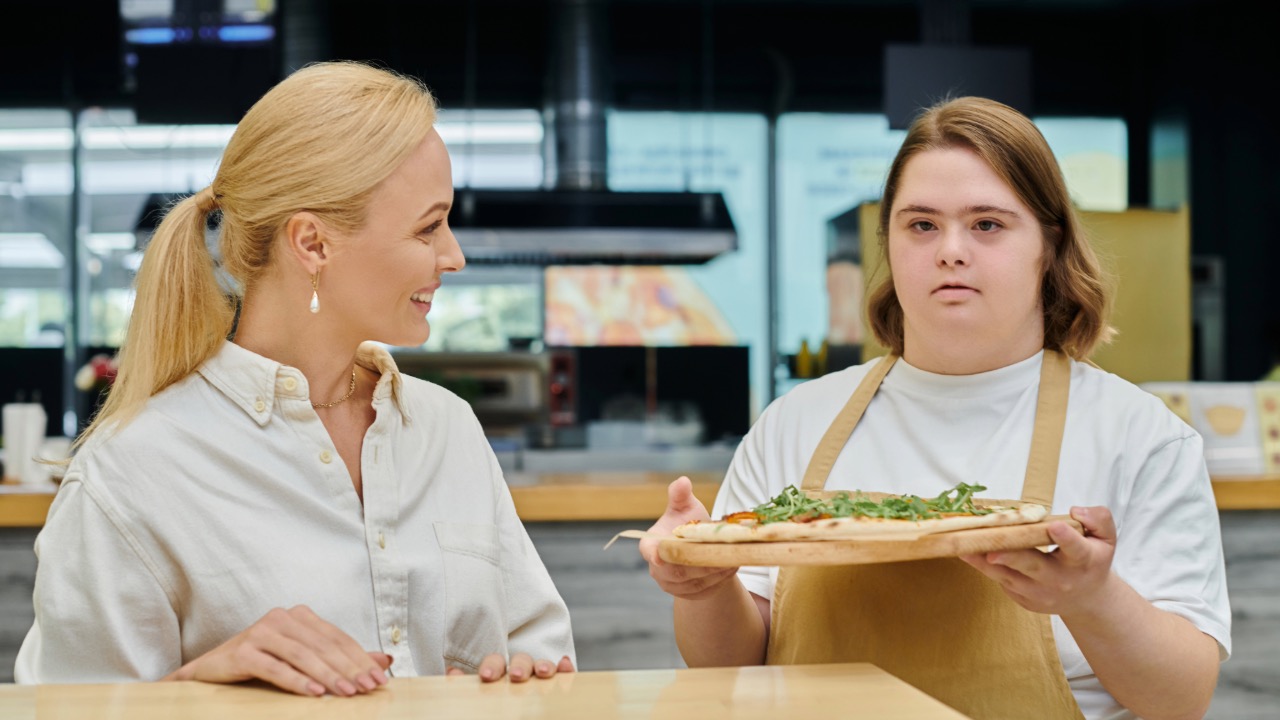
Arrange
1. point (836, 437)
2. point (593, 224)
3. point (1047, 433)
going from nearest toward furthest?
point (1047, 433), point (836, 437), point (593, 224)

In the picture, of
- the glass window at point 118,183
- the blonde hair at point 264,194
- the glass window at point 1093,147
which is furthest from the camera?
the glass window at point 1093,147

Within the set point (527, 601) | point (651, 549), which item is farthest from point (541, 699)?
point (527, 601)

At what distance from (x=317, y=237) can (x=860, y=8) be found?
6.92 meters

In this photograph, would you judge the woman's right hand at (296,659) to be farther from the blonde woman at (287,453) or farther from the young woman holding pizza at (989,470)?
the young woman holding pizza at (989,470)

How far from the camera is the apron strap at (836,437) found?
5.45 feet

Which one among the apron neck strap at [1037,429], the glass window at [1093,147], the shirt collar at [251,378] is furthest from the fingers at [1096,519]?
the glass window at [1093,147]

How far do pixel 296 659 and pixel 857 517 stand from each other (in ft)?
2.06


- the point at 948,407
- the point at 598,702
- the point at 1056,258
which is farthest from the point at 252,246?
the point at 1056,258

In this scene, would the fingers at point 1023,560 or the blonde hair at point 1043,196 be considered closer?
the fingers at point 1023,560

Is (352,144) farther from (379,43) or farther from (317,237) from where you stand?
(379,43)

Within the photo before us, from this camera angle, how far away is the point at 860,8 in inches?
308

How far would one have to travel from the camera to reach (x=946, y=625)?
1.53 metres

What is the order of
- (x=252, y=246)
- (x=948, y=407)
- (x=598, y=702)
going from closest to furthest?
(x=598, y=702) → (x=252, y=246) → (x=948, y=407)

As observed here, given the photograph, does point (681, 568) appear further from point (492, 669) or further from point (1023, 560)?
point (1023, 560)
